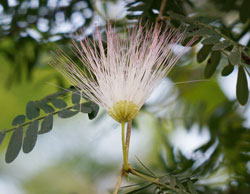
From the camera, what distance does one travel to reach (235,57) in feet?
4.18

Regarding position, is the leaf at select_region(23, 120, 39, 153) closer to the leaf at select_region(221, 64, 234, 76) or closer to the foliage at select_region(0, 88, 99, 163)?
the foliage at select_region(0, 88, 99, 163)

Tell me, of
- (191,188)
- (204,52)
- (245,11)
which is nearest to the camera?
(191,188)

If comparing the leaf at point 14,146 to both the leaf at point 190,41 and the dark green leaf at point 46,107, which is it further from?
the leaf at point 190,41

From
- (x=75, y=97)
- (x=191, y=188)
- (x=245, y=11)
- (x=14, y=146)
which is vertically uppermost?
(x=245, y=11)

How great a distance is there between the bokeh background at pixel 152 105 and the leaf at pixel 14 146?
0.27 ft

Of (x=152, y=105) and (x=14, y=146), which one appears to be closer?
(x=14, y=146)

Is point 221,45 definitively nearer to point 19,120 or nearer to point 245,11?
point 245,11

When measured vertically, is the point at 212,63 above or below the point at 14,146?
above

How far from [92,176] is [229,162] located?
1.18m

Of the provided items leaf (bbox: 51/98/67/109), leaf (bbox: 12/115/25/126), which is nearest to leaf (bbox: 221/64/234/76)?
leaf (bbox: 51/98/67/109)

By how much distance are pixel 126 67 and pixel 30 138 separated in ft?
0.88

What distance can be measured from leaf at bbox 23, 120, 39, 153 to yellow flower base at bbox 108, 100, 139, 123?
180mm

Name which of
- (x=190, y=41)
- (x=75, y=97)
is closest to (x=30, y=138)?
(x=75, y=97)

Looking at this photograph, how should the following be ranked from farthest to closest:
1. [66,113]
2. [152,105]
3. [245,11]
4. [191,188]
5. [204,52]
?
1. [152,105]
2. [245,11]
3. [204,52]
4. [66,113]
5. [191,188]
